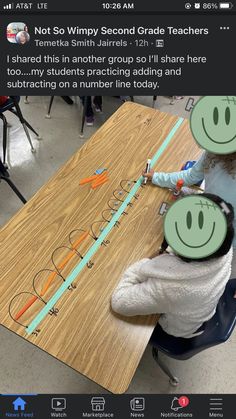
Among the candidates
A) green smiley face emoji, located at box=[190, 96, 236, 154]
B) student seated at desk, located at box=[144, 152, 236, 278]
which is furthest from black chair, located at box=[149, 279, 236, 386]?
green smiley face emoji, located at box=[190, 96, 236, 154]

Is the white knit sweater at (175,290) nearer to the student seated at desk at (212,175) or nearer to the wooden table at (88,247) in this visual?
the wooden table at (88,247)

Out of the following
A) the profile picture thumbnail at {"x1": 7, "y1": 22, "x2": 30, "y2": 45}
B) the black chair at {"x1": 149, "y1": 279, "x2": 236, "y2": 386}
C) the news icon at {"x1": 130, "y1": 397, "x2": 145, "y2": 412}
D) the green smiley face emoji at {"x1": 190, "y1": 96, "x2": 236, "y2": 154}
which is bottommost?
the news icon at {"x1": 130, "y1": 397, "x2": 145, "y2": 412}

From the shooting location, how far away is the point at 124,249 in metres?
1.26

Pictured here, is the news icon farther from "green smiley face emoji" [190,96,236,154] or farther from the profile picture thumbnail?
the profile picture thumbnail

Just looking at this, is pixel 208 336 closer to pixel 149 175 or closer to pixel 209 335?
pixel 209 335

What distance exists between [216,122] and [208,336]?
2.57 feet

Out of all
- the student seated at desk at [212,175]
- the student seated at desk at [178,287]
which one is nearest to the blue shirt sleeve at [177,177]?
the student seated at desk at [212,175]

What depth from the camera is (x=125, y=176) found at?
60.6 inches

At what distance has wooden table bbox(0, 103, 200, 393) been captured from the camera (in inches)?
39.7

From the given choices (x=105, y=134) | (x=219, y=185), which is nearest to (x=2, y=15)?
(x=105, y=134)

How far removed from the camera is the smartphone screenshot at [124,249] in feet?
3.18

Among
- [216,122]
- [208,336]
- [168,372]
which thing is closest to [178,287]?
[208,336]

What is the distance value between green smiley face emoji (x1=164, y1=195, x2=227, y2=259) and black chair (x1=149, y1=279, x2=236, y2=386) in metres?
0.40

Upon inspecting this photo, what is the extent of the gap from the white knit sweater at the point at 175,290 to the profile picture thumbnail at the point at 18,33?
39.0 inches
